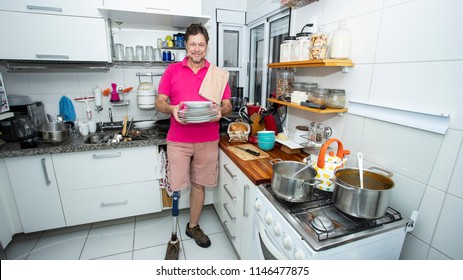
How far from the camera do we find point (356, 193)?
0.83 metres

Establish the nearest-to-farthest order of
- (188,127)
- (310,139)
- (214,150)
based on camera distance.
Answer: (310,139) < (188,127) < (214,150)

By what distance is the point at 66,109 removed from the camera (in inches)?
80.0

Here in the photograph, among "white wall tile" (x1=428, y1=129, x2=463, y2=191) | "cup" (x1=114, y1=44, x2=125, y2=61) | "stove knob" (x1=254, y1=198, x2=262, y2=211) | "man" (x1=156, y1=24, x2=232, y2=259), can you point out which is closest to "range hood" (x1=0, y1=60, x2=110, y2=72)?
"cup" (x1=114, y1=44, x2=125, y2=61)

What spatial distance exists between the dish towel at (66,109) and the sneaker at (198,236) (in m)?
1.39

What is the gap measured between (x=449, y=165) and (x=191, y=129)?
50.7 inches

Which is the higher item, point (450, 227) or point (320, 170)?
point (320, 170)

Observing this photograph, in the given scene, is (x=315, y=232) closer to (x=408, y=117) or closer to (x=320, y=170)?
(x=320, y=170)

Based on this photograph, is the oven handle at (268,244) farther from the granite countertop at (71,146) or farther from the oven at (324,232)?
the granite countertop at (71,146)

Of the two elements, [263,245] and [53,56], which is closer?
[263,245]

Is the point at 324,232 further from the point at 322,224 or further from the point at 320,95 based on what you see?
the point at 320,95

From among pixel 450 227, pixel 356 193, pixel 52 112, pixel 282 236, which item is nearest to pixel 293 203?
pixel 282 236

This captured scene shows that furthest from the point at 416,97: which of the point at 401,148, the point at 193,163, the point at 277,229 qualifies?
the point at 193,163

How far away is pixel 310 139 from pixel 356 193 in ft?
2.14

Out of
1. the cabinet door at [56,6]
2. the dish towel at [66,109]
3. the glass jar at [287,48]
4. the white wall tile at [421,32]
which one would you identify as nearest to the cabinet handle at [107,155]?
the dish towel at [66,109]
